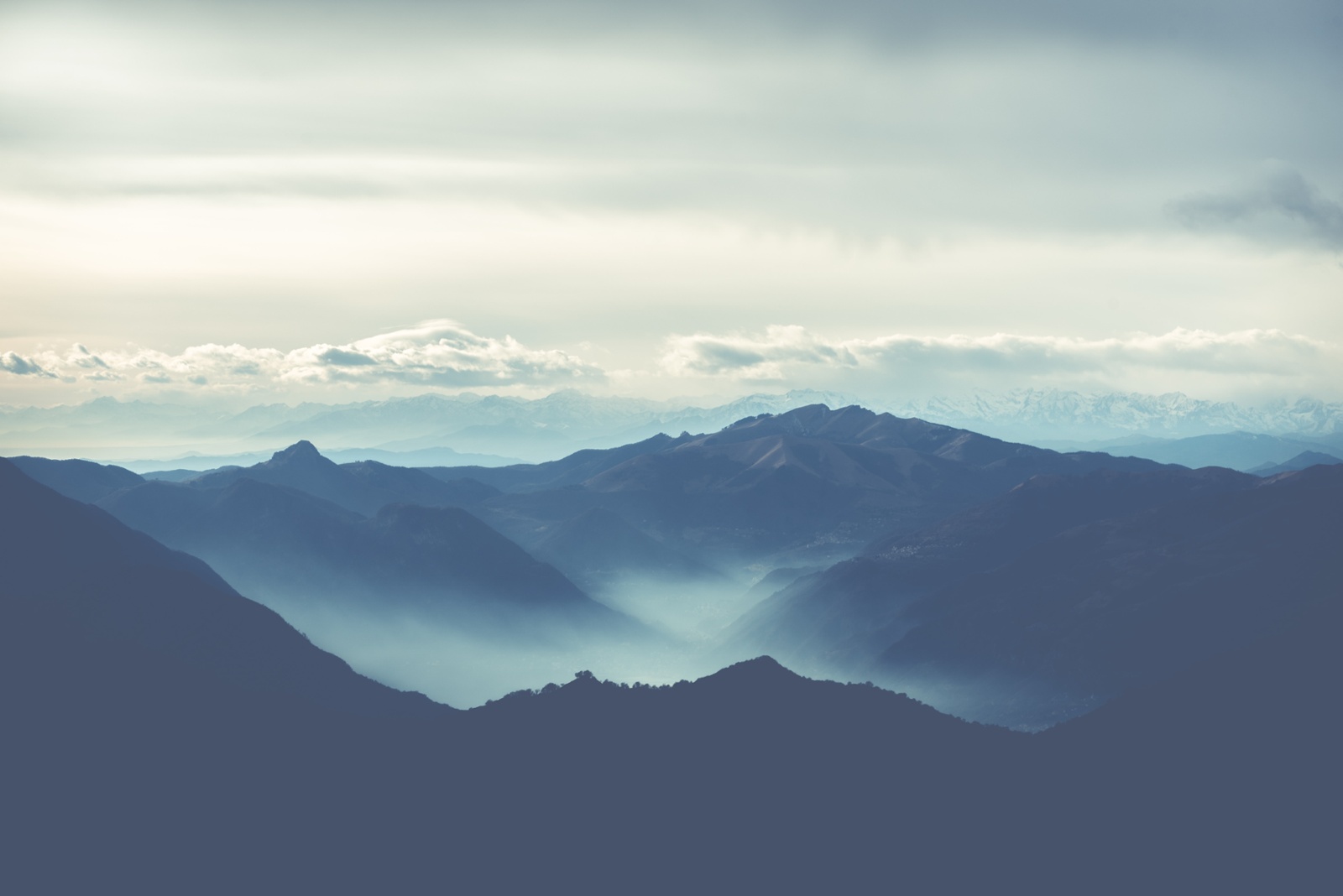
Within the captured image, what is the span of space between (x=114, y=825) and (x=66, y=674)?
85.9 feet

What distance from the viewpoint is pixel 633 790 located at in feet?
490

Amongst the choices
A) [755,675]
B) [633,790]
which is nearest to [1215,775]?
[755,675]

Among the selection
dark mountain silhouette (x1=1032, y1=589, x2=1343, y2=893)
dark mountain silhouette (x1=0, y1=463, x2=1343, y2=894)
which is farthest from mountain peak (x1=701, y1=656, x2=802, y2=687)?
dark mountain silhouette (x1=1032, y1=589, x2=1343, y2=893)

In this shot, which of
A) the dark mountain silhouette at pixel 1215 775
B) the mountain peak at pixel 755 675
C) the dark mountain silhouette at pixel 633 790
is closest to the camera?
the dark mountain silhouette at pixel 633 790

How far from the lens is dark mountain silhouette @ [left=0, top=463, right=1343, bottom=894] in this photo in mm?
140125

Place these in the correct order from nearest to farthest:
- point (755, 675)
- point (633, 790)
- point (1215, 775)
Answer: point (633, 790) < point (1215, 775) < point (755, 675)

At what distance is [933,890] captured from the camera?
138000 mm

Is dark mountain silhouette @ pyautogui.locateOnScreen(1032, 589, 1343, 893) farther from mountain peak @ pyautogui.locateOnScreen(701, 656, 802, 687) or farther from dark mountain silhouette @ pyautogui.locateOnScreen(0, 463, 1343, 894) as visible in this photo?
mountain peak @ pyautogui.locateOnScreen(701, 656, 802, 687)

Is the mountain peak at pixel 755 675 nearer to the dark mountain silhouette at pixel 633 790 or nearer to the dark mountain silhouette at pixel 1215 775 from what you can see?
the dark mountain silhouette at pixel 633 790

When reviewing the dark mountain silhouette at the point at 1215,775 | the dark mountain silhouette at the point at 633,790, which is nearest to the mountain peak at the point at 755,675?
the dark mountain silhouette at the point at 633,790

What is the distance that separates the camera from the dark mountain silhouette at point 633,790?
460 feet

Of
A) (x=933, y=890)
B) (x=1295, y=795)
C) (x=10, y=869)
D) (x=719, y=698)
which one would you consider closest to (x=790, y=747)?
(x=719, y=698)

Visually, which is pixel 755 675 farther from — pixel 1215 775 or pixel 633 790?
pixel 1215 775

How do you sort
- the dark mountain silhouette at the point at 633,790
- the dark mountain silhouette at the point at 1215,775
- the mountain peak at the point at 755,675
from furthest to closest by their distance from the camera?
1. the mountain peak at the point at 755,675
2. the dark mountain silhouette at the point at 1215,775
3. the dark mountain silhouette at the point at 633,790
